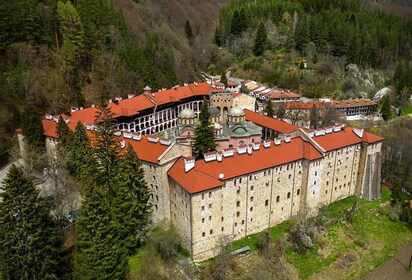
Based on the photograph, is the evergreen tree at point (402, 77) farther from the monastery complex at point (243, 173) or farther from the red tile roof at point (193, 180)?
the red tile roof at point (193, 180)

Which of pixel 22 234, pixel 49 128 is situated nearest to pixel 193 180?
pixel 22 234

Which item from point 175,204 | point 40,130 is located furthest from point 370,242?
point 40,130

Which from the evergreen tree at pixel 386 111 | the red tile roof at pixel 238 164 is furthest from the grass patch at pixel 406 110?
the red tile roof at pixel 238 164

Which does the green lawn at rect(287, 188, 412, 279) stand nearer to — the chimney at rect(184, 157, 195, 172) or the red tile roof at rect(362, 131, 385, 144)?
the red tile roof at rect(362, 131, 385, 144)

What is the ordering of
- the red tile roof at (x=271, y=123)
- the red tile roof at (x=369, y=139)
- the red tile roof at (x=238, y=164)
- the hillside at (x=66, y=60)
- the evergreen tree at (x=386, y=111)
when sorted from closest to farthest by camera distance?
the red tile roof at (x=238, y=164) → the red tile roof at (x=369, y=139) → the red tile roof at (x=271, y=123) → the hillside at (x=66, y=60) → the evergreen tree at (x=386, y=111)

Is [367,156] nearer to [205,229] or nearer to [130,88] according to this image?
[205,229]
